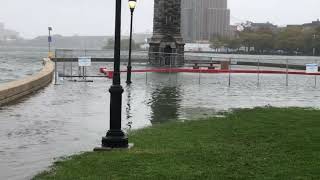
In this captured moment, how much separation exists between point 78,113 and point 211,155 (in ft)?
28.1

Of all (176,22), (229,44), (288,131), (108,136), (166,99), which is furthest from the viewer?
(229,44)

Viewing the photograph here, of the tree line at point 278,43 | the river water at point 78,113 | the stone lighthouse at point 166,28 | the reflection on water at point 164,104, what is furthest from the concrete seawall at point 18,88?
the tree line at point 278,43

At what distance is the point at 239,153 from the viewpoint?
10.2 m

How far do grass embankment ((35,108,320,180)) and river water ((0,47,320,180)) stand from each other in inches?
37.9

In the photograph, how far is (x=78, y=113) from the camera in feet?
58.5

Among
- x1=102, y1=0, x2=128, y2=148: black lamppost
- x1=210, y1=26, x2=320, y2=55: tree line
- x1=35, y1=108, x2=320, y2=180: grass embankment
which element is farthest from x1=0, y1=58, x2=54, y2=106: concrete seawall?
x1=210, y1=26, x2=320, y2=55: tree line

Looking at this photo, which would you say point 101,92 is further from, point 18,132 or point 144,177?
point 144,177

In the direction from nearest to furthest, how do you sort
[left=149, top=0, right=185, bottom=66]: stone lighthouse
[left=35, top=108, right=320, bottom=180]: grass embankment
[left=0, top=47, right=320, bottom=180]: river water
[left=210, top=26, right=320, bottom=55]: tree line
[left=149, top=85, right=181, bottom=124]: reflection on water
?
[left=35, top=108, right=320, bottom=180]: grass embankment, [left=0, top=47, right=320, bottom=180]: river water, [left=149, top=85, right=181, bottom=124]: reflection on water, [left=149, top=0, right=185, bottom=66]: stone lighthouse, [left=210, top=26, right=320, bottom=55]: tree line

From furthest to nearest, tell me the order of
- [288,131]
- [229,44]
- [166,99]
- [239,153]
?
[229,44]
[166,99]
[288,131]
[239,153]

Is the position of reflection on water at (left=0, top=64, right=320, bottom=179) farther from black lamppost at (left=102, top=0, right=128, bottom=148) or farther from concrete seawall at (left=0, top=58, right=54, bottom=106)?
black lamppost at (left=102, top=0, right=128, bottom=148)

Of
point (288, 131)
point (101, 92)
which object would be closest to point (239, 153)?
point (288, 131)

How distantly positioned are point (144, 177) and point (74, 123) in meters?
7.45

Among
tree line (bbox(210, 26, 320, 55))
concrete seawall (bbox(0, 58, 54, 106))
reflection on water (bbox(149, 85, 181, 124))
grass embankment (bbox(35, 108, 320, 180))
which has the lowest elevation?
reflection on water (bbox(149, 85, 181, 124))

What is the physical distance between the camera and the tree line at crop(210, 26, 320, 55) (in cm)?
14138
